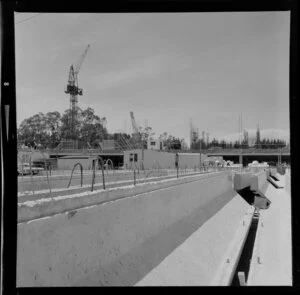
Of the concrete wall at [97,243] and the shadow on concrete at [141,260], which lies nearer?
the concrete wall at [97,243]

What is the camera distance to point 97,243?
11.0ft

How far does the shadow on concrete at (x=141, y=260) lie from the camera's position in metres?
3.42

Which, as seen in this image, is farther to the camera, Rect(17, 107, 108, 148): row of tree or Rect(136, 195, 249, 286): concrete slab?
Rect(136, 195, 249, 286): concrete slab

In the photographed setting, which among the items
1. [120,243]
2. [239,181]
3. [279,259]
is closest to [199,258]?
[120,243]

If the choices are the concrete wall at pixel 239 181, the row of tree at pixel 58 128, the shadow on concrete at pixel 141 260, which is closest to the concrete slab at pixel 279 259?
the shadow on concrete at pixel 141 260

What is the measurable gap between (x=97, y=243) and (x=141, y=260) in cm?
112

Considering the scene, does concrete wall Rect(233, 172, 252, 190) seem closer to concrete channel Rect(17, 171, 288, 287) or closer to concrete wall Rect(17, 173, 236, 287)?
concrete channel Rect(17, 171, 288, 287)

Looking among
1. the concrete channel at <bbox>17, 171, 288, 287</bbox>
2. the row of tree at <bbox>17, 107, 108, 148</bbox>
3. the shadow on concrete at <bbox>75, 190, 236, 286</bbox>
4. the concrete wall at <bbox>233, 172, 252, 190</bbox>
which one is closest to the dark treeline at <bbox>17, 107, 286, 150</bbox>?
the row of tree at <bbox>17, 107, 108, 148</bbox>

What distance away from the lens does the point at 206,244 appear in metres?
6.66

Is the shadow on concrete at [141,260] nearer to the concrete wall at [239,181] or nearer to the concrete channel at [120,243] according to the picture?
the concrete channel at [120,243]

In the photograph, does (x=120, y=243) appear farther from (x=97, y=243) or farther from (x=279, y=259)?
(x=279, y=259)

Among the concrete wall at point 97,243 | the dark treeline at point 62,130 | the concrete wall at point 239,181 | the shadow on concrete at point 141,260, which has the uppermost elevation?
the dark treeline at point 62,130

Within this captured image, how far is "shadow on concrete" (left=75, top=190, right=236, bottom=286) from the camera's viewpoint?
→ 3424mm
